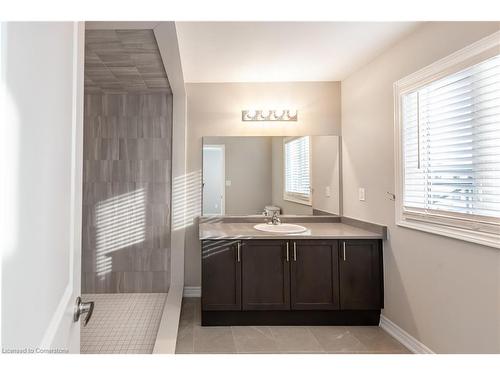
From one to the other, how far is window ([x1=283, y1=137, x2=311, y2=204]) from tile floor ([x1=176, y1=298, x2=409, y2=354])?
1.37 meters

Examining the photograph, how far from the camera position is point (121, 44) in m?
2.02

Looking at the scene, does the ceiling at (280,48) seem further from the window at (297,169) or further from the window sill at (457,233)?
the window sill at (457,233)

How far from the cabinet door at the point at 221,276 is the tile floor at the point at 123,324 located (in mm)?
A: 537

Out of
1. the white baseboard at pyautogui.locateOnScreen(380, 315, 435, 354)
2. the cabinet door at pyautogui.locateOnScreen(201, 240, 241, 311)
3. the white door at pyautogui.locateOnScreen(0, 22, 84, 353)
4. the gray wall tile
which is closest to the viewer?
the white door at pyautogui.locateOnScreen(0, 22, 84, 353)

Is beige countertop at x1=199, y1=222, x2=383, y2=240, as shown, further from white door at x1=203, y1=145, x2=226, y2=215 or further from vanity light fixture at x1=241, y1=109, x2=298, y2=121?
vanity light fixture at x1=241, y1=109, x2=298, y2=121

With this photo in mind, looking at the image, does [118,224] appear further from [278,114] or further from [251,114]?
[278,114]

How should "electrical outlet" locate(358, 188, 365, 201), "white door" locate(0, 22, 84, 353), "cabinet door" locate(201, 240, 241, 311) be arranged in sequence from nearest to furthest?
"white door" locate(0, 22, 84, 353) → "cabinet door" locate(201, 240, 241, 311) → "electrical outlet" locate(358, 188, 365, 201)

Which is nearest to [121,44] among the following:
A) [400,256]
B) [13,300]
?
[13,300]

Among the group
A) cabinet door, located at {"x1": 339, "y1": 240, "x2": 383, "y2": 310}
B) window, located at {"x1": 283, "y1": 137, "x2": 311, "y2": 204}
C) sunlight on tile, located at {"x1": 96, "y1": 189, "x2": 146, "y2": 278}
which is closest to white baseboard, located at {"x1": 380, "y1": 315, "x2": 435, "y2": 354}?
cabinet door, located at {"x1": 339, "y1": 240, "x2": 383, "y2": 310}

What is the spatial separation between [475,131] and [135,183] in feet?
9.87

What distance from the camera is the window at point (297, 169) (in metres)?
3.32

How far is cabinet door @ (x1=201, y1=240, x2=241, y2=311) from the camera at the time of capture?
2532 mm

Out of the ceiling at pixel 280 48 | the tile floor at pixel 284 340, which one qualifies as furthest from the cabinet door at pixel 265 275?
the ceiling at pixel 280 48

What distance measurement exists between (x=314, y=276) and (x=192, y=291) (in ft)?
4.65
